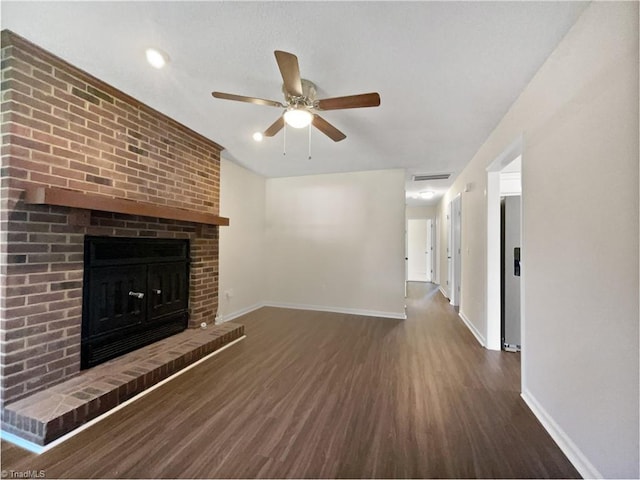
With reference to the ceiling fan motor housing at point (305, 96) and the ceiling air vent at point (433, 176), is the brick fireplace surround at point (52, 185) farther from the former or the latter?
the ceiling air vent at point (433, 176)

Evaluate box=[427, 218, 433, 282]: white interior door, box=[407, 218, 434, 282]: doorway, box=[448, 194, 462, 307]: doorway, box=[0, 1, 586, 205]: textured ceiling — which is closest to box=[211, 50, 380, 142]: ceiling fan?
box=[0, 1, 586, 205]: textured ceiling

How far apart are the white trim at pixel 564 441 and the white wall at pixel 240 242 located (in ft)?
11.8

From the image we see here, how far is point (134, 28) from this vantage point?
1.60m

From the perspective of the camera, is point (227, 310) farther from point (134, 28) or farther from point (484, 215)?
point (484, 215)

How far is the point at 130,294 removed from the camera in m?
2.49

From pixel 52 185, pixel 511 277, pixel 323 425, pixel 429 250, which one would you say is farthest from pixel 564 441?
pixel 429 250

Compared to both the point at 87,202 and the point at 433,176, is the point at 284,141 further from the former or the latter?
the point at 433,176

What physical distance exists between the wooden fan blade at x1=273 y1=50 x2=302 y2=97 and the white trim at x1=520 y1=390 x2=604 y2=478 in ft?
8.63

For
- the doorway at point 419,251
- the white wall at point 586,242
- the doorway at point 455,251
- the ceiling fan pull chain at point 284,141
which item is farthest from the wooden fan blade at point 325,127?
the doorway at point 419,251

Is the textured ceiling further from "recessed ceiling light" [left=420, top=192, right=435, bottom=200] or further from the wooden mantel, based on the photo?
"recessed ceiling light" [left=420, top=192, right=435, bottom=200]

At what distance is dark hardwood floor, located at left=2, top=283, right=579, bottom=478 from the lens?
4.68 ft

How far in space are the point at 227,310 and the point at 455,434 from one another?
130 inches

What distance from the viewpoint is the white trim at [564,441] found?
1.36m

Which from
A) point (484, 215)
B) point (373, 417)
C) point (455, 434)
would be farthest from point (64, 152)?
point (484, 215)
